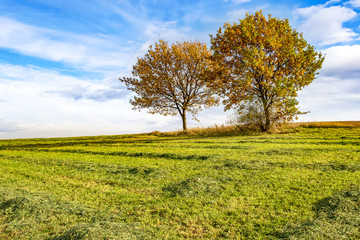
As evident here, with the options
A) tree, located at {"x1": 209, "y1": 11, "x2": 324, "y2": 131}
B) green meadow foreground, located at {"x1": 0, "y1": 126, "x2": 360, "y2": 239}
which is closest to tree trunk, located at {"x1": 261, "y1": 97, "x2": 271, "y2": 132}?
tree, located at {"x1": 209, "y1": 11, "x2": 324, "y2": 131}

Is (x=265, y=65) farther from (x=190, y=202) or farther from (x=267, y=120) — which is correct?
(x=190, y=202)

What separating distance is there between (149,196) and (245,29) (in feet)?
61.4

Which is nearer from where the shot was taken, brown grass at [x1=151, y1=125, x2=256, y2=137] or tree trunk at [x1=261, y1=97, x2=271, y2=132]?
tree trunk at [x1=261, y1=97, x2=271, y2=132]

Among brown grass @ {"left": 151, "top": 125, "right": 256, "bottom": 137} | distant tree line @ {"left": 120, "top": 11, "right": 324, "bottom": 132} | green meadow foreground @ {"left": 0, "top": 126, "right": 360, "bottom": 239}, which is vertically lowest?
green meadow foreground @ {"left": 0, "top": 126, "right": 360, "bottom": 239}

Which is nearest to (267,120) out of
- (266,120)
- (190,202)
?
(266,120)

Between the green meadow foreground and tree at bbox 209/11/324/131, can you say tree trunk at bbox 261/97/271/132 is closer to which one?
tree at bbox 209/11/324/131

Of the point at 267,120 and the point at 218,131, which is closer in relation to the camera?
the point at 267,120

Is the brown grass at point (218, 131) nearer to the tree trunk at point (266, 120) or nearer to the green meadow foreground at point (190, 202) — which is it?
the tree trunk at point (266, 120)

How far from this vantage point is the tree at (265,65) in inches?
817

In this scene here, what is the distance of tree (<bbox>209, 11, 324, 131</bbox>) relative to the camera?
20750mm

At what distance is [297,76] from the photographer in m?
21.3

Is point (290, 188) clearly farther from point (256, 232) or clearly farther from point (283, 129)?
point (283, 129)

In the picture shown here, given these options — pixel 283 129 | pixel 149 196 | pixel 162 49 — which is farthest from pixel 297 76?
pixel 149 196

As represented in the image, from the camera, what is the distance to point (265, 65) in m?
20.8
